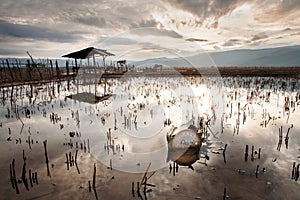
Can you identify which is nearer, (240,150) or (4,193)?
(4,193)

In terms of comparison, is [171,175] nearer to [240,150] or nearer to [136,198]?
[136,198]

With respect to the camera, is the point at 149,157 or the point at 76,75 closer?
the point at 149,157

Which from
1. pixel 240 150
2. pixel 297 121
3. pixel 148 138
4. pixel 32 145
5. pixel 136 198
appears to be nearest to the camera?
pixel 136 198

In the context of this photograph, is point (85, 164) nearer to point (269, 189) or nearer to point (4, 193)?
point (4, 193)

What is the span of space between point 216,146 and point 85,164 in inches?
162

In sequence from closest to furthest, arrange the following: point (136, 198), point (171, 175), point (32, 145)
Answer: point (136, 198)
point (171, 175)
point (32, 145)

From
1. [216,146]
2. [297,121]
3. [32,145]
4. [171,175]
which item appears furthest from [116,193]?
[297,121]

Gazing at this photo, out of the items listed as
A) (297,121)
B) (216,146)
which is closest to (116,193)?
(216,146)

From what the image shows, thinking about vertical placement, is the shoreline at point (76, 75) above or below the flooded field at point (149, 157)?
above

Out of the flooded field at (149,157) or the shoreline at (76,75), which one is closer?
the flooded field at (149,157)

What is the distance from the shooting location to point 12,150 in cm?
662

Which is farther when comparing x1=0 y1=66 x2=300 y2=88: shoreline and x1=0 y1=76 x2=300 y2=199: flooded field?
x1=0 y1=66 x2=300 y2=88: shoreline

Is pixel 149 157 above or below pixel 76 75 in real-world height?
below

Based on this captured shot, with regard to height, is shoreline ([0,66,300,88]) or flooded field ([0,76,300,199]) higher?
shoreline ([0,66,300,88])
